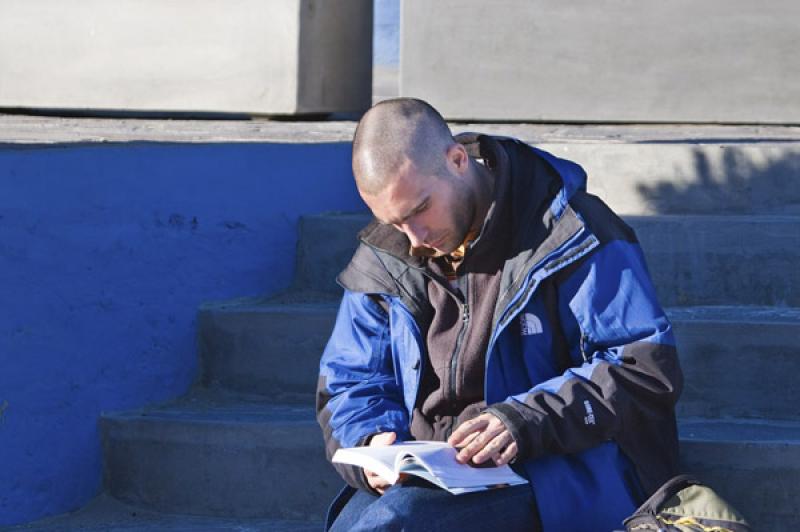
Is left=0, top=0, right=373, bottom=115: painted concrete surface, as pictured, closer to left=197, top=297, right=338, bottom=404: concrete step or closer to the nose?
left=197, top=297, right=338, bottom=404: concrete step

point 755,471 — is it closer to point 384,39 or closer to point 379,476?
point 379,476

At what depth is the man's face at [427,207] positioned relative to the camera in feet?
9.66

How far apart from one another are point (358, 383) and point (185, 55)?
3.27 m

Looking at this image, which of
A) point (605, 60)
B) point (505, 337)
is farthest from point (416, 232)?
point (605, 60)

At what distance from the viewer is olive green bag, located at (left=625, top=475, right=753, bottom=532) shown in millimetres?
2836

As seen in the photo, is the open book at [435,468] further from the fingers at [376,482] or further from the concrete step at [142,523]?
the concrete step at [142,523]

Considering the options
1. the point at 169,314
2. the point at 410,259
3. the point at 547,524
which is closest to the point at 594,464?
the point at 547,524

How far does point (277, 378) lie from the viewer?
4.14 m

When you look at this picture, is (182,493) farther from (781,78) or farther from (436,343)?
(781,78)

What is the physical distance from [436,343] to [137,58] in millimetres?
3527

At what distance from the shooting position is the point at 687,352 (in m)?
3.75

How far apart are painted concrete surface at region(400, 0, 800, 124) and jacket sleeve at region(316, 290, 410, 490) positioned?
2861mm

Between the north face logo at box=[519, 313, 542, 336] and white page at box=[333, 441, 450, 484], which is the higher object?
the north face logo at box=[519, 313, 542, 336]

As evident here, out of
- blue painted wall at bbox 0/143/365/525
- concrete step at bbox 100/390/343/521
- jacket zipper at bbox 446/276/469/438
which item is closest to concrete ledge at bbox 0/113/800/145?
blue painted wall at bbox 0/143/365/525
